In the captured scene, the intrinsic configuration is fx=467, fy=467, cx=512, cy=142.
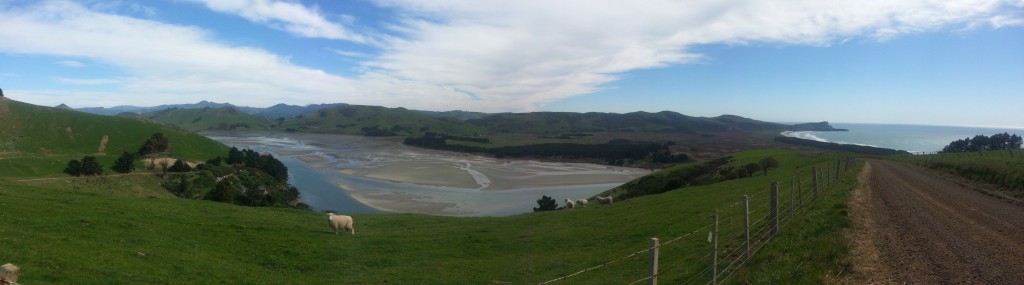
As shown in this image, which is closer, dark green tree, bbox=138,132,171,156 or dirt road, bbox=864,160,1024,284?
dirt road, bbox=864,160,1024,284

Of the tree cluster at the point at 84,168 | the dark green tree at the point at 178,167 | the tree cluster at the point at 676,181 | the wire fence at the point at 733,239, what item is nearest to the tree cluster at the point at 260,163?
the dark green tree at the point at 178,167

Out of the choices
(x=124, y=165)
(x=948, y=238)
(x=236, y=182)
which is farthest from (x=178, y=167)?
(x=948, y=238)

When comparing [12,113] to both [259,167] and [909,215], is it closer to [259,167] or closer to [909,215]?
[259,167]

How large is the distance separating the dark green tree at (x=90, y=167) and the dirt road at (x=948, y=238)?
85083mm

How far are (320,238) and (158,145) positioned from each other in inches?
3539

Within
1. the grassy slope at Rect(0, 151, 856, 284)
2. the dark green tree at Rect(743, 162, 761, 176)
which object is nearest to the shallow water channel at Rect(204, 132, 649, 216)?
the dark green tree at Rect(743, 162, 761, 176)

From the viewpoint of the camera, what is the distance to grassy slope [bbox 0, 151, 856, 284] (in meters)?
15.1

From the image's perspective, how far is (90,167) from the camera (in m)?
64.4

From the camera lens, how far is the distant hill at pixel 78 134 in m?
93.3

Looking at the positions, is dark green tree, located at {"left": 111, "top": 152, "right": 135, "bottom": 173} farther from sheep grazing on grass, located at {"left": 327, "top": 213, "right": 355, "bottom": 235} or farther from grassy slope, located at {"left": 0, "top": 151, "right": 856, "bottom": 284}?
sheep grazing on grass, located at {"left": 327, "top": 213, "right": 355, "bottom": 235}

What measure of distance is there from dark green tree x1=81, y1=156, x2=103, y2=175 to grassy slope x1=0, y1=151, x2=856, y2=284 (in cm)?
4213

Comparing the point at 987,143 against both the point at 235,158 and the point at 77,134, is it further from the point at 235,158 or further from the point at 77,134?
the point at 77,134

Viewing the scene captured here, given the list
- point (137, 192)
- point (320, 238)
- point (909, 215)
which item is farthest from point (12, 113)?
point (909, 215)

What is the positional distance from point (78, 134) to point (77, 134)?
22 cm
